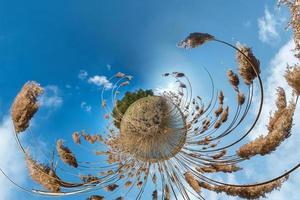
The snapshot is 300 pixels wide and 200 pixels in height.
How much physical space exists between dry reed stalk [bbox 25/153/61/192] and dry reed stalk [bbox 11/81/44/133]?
5.34 ft

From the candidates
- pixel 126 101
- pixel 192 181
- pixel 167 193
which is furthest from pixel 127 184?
pixel 126 101

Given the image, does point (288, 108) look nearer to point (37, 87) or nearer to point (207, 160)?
point (207, 160)

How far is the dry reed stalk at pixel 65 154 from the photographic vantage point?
44.9 ft

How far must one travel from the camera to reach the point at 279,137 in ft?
35.6

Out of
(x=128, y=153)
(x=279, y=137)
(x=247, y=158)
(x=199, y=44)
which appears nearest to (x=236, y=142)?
(x=247, y=158)

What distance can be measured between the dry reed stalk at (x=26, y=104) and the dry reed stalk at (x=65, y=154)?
6.85 ft

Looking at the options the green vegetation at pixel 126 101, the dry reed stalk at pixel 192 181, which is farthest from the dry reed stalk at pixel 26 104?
the dry reed stalk at pixel 192 181

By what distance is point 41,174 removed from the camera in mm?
12945

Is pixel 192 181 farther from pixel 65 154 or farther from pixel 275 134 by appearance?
pixel 65 154

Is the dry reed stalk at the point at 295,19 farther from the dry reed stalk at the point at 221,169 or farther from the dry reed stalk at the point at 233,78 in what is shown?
the dry reed stalk at the point at 221,169

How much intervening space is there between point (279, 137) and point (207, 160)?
3435 millimetres

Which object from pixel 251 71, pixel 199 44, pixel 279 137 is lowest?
pixel 279 137

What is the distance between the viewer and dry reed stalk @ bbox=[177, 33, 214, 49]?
9.66m

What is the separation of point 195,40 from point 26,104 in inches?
186
